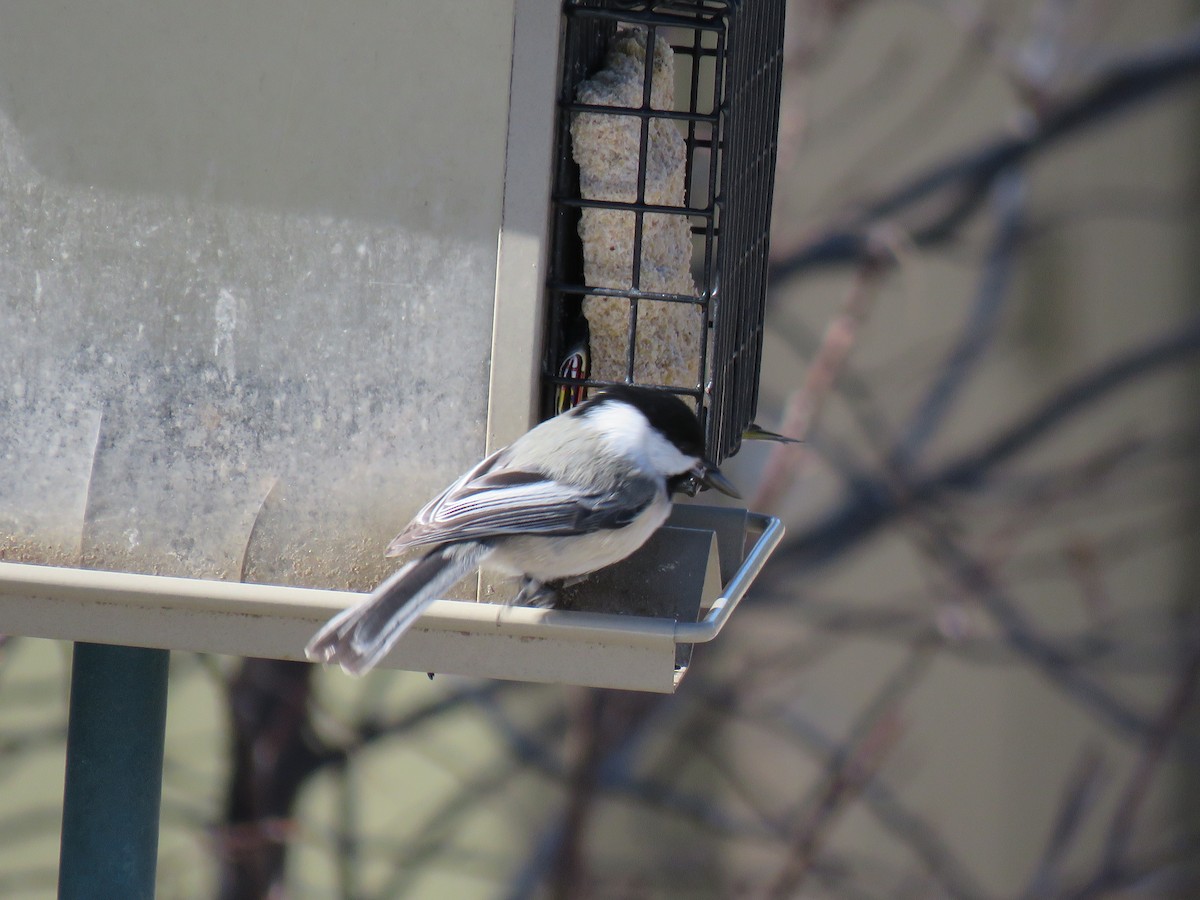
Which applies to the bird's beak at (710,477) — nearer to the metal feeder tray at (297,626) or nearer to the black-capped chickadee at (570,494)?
the black-capped chickadee at (570,494)

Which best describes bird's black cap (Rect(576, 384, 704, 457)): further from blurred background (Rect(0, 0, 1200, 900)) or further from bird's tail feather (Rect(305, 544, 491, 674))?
blurred background (Rect(0, 0, 1200, 900))

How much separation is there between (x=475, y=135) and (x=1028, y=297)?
69.8 inches

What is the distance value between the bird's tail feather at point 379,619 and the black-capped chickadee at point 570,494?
0.02 metres

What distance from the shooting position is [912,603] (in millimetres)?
2451

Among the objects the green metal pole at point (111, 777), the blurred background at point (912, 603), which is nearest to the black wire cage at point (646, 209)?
the green metal pole at point (111, 777)

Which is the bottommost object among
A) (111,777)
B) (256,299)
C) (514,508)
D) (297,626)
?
(111,777)

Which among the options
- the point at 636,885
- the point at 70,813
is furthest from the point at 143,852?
the point at 636,885

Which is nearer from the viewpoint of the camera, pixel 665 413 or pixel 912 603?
pixel 665 413

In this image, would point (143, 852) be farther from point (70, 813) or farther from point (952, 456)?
point (952, 456)

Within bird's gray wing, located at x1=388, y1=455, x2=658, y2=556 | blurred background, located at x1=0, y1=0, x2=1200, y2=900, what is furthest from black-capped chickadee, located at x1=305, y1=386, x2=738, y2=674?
blurred background, located at x1=0, y1=0, x2=1200, y2=900

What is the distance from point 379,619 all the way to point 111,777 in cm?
36

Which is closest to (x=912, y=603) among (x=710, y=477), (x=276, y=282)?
(x=710, y=477)

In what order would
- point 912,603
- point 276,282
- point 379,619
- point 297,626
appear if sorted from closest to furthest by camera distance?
point 379,619 → point 297,626 → point 276,282 → point 912,603

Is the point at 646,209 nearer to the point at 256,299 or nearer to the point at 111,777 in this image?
the point at 256,299
